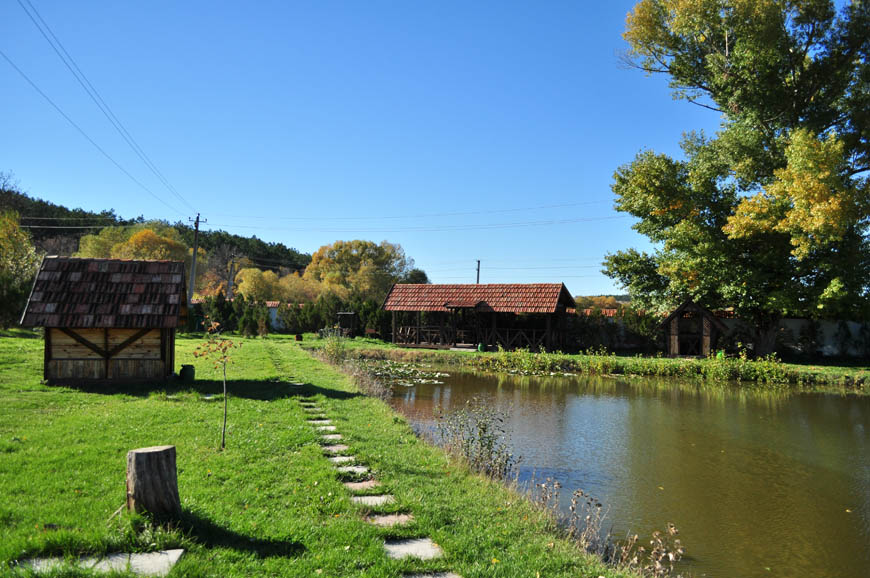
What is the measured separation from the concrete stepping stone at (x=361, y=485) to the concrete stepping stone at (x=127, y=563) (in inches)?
75.6

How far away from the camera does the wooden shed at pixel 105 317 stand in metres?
11.1

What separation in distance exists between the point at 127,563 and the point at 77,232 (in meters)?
57.7

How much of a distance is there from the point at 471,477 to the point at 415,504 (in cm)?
137

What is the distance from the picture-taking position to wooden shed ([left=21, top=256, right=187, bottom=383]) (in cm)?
1109

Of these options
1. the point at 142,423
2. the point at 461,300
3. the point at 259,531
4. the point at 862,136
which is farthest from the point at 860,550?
the point at 461,300

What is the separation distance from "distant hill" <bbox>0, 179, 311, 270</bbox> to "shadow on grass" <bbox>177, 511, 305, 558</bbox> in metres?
37.4

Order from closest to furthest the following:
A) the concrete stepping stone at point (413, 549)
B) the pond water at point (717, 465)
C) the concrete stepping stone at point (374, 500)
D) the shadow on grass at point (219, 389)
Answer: the concrete stepping stone at point (413, 549) < the concrete stepping stone at point (374, 500) < the pond water at point (717, 465) < the shadow on grass at point (219, 389)

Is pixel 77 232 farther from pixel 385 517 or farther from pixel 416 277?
pixel 385 517

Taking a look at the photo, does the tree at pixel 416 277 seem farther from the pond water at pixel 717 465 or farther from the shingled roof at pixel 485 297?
the pond water at pixel 717 465

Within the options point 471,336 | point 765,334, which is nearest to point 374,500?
point 765,334

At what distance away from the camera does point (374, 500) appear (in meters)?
5.13

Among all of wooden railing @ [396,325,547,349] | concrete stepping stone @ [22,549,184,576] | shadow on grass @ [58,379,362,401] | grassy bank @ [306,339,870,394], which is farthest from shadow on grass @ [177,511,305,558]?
wooden railing @ [396,325,547,349]

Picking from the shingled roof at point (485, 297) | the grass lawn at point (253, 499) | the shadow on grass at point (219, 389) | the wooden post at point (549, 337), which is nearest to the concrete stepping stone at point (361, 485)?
the grass lawn at point (253, 499)

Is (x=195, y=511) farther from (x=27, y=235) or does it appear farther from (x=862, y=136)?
(x=27, y=235)
